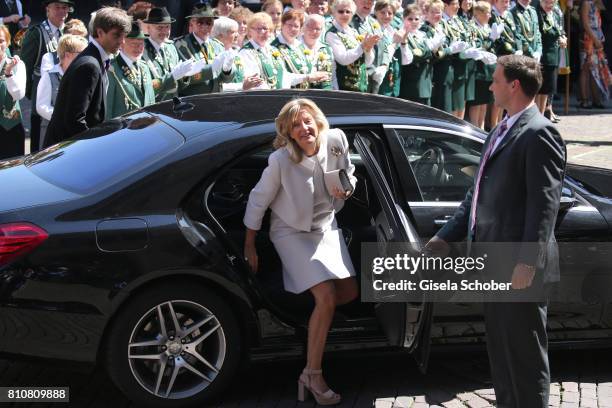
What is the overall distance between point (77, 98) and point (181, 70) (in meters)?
2.13

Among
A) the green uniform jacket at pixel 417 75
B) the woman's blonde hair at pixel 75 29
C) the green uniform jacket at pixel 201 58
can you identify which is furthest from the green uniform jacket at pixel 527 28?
the woman's blonde hair at pixel 75 29

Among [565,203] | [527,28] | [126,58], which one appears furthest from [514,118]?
[527,28]

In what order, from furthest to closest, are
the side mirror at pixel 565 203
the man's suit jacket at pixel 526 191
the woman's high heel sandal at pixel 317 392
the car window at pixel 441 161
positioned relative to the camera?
the car window at pixel 441 161, the side mirror at pixel 565 203, the woman's high heel sandal at pixel 317 392, the man's suit jacket at pixel 526 191

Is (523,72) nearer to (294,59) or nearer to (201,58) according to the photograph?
(201,58)

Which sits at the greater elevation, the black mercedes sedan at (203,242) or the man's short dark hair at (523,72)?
the man's short dark hair at (523,72)

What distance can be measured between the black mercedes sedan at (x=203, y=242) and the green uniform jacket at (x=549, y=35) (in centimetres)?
973

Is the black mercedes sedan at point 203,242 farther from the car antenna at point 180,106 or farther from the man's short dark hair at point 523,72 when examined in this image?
the man's short dark hair at point 523,72

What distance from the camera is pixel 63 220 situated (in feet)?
16.1

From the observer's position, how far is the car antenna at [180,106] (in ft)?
18.9

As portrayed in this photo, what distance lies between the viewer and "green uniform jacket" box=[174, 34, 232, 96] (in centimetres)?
933

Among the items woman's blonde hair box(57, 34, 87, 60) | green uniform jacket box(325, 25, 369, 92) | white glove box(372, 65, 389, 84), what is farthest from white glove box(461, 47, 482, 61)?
woman's blonde hair box(57, 34, 87, 60)

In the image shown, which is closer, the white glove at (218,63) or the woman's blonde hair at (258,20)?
the white glove at (218,63)

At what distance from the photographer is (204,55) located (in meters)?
9.60

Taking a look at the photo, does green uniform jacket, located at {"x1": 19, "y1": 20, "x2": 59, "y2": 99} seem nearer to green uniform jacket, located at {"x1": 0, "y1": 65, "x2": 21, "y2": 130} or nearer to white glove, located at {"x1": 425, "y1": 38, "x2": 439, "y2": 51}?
green uniform jacket, located at {"x1": 0, "y1": 65, "x2": 21, "y2": 130}
